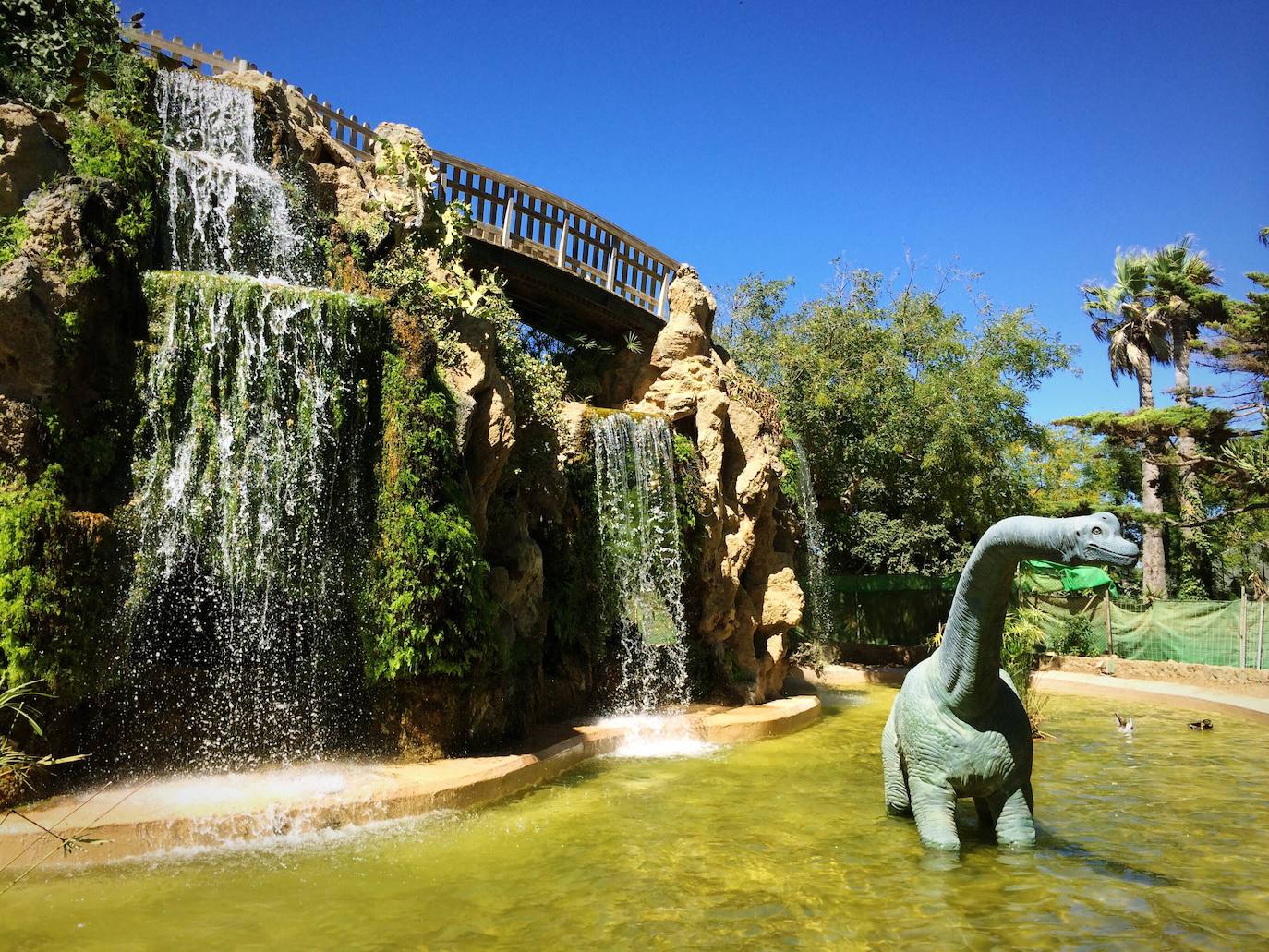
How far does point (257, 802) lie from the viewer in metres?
6.24

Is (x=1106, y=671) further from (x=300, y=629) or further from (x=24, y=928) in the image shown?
(x=24, y=928)

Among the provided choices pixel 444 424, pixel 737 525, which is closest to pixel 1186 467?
pixel 737 525

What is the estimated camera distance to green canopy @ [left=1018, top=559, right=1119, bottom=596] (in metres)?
19.9

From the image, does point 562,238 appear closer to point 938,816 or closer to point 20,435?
point 20,435

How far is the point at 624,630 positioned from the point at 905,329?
13.9 metres

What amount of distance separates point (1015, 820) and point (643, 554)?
6888 mm

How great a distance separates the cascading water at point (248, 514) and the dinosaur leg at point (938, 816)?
206 inches

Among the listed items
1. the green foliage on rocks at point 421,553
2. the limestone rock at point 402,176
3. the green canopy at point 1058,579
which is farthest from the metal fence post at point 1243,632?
the limestone rock at point 402,176

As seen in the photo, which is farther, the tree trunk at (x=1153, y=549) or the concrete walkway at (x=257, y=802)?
the tree trunk at (x=1153, y=549)

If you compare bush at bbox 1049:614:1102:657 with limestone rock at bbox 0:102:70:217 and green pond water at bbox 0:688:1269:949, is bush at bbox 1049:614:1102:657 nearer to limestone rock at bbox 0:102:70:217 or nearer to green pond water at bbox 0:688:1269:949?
green pond water at bbox 0:688:1269:949

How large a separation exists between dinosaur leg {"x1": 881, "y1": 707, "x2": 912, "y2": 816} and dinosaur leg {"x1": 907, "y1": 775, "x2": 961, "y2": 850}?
695mm

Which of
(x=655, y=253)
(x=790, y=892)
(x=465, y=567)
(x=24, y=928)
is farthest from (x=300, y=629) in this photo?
(x=655, y=253)

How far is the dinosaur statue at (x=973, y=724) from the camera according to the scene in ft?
17.9

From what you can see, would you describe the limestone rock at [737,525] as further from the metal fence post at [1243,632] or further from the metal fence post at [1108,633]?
the metal fence post at [1243,632]
